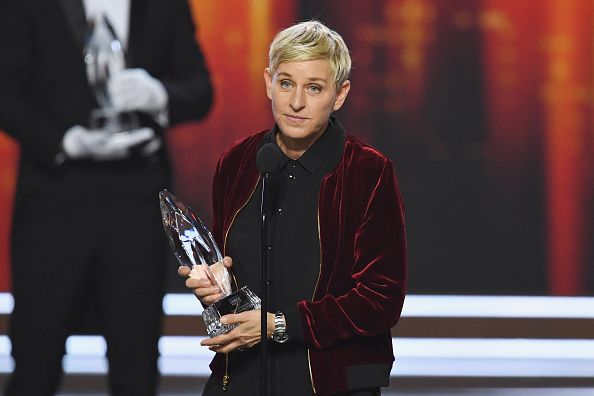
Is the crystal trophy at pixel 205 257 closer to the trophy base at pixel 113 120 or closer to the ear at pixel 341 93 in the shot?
the ear at pixel 341 93

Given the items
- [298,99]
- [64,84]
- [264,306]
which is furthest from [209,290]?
[64,84]

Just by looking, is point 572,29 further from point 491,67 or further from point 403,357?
point 403,357

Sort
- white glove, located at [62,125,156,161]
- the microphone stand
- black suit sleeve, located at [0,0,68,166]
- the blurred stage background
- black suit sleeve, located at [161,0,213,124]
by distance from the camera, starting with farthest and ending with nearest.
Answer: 1. the blurred stage background
2. black suit sleeve, located at [161,0,213,124]
3. white glove, located at [62,125,156,161]
4. black suit sleeve, located at [0,0,68,166]
5. the microphone stand

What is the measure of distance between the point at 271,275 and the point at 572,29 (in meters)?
2.72

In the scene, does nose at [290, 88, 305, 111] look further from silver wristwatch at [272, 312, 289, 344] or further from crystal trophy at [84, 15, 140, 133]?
crystal trophy at [84, 15, 140, 133]

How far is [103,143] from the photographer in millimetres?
3658

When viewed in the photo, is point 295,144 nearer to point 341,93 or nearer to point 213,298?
point 341,93

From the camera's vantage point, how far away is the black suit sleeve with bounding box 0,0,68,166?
3510 millimetres

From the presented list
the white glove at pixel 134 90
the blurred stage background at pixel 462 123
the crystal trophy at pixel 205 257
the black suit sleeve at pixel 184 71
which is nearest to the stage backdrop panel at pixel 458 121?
the blurred stage background at pixel 462 123

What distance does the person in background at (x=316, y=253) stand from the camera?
6.83 feet

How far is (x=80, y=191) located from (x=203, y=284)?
165 centimetres

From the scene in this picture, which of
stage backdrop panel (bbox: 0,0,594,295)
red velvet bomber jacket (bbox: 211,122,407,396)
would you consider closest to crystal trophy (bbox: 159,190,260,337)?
red velvet bomber jacket (bbox: 211,122,407,396)

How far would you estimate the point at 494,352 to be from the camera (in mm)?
4559

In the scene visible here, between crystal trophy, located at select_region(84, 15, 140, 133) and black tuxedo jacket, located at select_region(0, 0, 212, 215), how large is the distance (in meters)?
0.03
